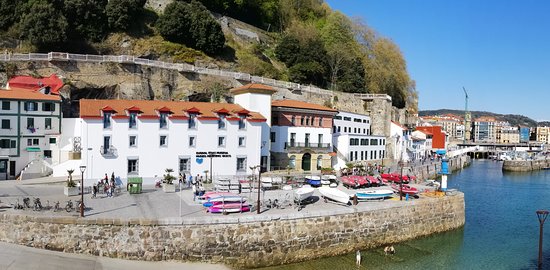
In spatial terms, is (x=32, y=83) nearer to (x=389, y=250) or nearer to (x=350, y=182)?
(x=350, y=182)

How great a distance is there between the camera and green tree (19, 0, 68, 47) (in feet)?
164

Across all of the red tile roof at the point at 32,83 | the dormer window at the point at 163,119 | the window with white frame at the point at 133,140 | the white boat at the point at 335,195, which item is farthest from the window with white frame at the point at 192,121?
the red tile roof at the point at 32,83

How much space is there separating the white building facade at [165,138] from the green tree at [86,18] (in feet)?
83.9

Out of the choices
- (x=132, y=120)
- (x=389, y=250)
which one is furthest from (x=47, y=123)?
(x=389, y=250)

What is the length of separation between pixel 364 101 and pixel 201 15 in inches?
1125

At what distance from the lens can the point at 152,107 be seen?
36.6 meters

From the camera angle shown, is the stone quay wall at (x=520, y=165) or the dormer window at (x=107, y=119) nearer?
the dormer window at (x=107, y=119)

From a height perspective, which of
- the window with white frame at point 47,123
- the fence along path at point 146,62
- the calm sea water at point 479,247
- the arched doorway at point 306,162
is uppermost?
the fence along path at point 146,62

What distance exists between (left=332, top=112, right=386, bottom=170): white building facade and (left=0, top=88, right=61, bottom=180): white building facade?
98.3 ft

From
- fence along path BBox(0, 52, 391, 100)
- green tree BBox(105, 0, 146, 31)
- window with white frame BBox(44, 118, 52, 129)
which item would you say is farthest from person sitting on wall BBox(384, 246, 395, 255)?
green tree BBox(105, 0, 146, 31)

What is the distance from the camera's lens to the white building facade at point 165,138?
3347cm

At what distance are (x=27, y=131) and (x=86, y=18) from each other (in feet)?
82.7

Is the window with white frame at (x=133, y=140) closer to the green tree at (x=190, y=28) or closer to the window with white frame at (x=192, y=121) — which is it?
the window with white frame at (x=192, y=121)

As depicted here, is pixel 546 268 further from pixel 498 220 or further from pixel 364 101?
pixel 364 101
